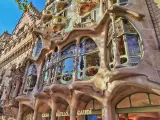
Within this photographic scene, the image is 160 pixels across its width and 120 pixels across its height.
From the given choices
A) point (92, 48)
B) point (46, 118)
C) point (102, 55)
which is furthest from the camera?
point (46, 118)

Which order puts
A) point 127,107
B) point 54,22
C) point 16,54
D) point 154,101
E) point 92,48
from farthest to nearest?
point 16,54
point 54,22
point 92,48
point 127,107
point 154,101

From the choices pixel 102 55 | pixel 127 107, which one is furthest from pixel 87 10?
pixel 127 107

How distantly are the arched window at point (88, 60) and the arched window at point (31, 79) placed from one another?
633 cm

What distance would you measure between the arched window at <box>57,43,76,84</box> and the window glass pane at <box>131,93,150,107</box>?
4.38 meters

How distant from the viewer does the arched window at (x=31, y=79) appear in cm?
1405

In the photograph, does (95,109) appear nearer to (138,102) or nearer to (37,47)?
(138,102)

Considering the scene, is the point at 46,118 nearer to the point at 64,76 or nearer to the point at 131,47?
the point at 64,76

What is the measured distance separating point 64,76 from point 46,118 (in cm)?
434

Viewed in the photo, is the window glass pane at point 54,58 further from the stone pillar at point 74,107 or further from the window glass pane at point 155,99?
the window glass pane at point 155,99

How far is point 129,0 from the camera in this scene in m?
9.79

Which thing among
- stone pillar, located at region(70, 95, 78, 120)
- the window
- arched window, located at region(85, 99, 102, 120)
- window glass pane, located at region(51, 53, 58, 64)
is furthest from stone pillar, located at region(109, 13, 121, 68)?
window glass pane, located at region(51, 53, 58, 64)

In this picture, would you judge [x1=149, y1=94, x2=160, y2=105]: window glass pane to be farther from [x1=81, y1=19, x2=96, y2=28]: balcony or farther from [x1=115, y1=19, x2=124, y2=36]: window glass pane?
[x1=81, y1=19, x2=96, y2=28]: balcony

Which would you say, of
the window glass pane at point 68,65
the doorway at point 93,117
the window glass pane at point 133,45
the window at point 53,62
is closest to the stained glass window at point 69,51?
the window glass pane at point 68,65

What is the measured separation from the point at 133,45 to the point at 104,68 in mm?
2139
